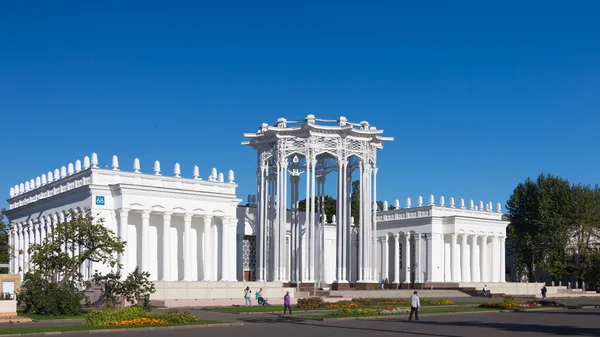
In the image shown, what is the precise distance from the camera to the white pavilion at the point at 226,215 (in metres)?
65.9

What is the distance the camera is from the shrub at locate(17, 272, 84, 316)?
4503 cm

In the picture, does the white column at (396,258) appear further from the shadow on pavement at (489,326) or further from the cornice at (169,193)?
the shadow on pavement at (489,326)

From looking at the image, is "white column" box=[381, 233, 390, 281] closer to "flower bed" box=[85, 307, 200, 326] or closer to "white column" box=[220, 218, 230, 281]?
"white column" box=[220, 218, 230, 281]

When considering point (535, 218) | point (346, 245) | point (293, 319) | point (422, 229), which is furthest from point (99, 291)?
point (535, 218)

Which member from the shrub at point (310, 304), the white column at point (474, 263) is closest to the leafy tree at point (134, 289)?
the shrub at point (310, 304)

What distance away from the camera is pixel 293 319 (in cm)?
4366

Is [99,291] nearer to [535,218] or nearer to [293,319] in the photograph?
[293,319]

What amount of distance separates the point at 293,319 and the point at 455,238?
4958cm

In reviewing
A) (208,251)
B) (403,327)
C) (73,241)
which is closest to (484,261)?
(208,251)

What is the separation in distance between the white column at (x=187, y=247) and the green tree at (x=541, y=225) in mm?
49793

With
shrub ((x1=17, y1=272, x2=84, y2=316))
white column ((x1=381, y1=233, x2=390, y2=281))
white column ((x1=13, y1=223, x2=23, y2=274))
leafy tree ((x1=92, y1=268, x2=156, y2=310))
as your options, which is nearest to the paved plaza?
leafy tree ((x1=92, y1=268, x2=156, y2=310))

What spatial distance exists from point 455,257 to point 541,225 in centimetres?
1768

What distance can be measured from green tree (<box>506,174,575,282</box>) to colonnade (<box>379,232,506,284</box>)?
9.23 m

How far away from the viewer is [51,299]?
4506 centimetres
